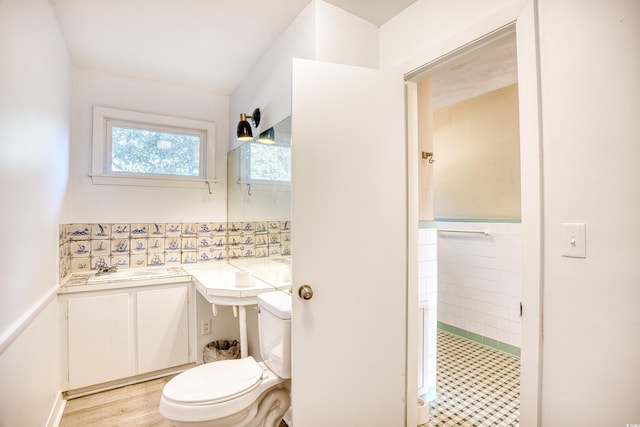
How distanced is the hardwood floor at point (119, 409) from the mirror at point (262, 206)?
98 centimetres

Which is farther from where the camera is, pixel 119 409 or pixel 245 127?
pixel 245 127

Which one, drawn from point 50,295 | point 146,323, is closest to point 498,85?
point 146,323

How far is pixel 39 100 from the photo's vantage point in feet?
5.15

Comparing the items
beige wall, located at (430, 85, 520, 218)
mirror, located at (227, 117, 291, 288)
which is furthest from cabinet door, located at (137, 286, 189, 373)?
beige wall, located at (430, 85, 520, 218)

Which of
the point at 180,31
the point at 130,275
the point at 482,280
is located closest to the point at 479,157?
the point at 482,280

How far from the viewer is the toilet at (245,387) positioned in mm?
1379

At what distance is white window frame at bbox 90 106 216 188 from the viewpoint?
2473mm

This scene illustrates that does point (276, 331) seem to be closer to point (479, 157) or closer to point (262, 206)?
point (262, 206)

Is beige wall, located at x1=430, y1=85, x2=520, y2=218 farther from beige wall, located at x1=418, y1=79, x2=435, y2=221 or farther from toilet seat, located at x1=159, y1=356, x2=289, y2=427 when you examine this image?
toilet seat, located at x1=159, y1=356, x2=289, y2=427

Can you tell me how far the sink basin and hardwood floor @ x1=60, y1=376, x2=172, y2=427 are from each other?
0.77m

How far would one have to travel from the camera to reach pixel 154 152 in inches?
107

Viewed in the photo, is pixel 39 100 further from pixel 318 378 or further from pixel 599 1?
pixel 599 1

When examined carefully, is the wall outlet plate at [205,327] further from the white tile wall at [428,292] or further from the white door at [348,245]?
the white tile wall at [428,292]

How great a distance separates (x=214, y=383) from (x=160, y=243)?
62.5 inches
